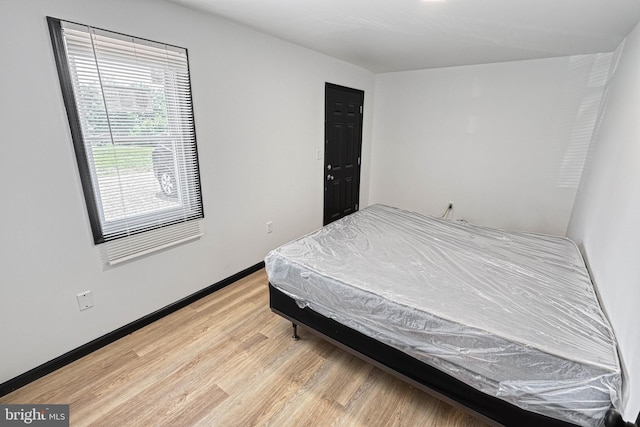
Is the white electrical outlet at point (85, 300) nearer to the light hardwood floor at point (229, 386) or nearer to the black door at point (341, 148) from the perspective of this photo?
the light hardwood floor at point (229, 386)

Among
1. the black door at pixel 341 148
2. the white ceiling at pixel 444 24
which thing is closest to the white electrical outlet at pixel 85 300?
the white ceiling at pixel 444 24

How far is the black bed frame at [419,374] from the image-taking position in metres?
1.23

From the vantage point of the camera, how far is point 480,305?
1483 mm

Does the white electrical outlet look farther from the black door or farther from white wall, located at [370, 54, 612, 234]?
white wall, located at [370, 54, 612, 234]

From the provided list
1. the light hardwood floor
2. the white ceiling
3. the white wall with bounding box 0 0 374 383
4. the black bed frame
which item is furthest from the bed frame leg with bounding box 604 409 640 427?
the white wall with bounding box 0 0 374 383

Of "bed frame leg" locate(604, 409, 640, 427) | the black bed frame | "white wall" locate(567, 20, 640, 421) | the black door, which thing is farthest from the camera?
the black door

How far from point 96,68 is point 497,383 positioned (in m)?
2.68

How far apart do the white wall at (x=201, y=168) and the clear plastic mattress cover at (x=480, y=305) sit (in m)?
0.87

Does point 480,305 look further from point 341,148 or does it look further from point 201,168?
point 341,148

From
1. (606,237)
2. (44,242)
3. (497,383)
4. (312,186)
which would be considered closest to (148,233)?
(44,242)

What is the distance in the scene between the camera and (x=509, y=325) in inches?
52.1

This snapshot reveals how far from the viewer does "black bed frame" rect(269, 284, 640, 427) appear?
4.05 ft

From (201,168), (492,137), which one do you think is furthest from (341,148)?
(201,168)

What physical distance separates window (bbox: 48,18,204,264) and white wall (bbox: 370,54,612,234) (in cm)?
293
